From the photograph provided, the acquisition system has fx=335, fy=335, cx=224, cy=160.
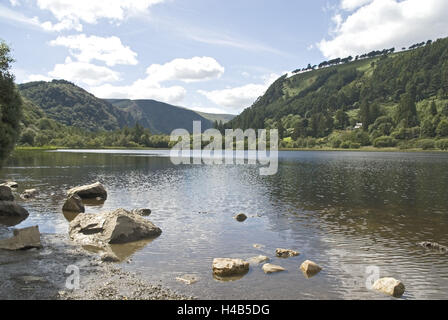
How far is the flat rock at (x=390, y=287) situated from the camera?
742 inches

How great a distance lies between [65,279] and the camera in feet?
65.6

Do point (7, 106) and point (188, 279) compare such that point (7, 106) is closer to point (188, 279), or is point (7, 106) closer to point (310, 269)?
point (188, 279)

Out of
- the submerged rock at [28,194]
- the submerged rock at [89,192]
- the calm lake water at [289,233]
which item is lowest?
the calm lake water at [289,233]

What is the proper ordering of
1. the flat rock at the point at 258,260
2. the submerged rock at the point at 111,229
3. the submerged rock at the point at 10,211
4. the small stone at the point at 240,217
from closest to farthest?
the flat rock at the point at 258,260 < the submerged rock at the point at 111,229 < the submerged rock at the point at 10,211 < the small stone at the point at 240,217

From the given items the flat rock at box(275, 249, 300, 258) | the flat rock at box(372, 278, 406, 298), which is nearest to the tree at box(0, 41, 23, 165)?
the flat rock at box(275, 249, 300, 258)

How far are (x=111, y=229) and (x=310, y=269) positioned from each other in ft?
56.1

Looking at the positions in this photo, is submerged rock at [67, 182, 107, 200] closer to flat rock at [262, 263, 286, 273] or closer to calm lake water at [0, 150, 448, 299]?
calm lake water at [0, 150, 448, 299]

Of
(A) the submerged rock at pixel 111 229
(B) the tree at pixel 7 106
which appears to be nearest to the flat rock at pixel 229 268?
(A) the submerged rock at pixel 111 229

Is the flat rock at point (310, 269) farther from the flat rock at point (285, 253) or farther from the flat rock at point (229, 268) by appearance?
the flat rock at point (229, 268)

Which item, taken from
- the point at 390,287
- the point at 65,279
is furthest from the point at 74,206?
the point at 390,287

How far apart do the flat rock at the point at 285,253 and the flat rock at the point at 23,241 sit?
60.6 ft
